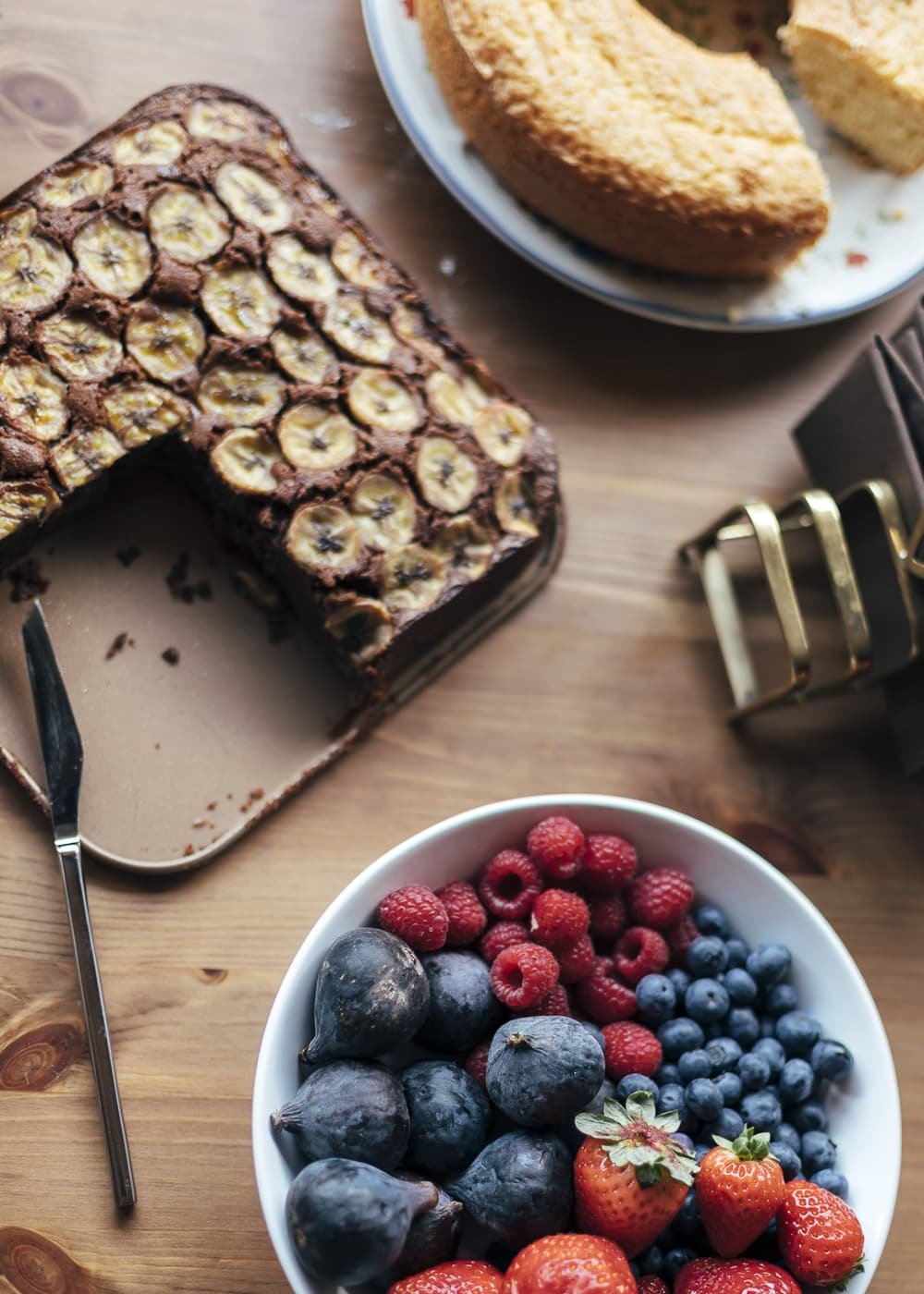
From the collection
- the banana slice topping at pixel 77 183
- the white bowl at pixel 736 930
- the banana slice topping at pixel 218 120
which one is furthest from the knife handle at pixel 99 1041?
the banana slice topping at pixel 218 120

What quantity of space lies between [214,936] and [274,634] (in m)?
0.43

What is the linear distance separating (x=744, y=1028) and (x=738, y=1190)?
23 cm

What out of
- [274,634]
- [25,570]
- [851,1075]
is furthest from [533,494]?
[851,1075]

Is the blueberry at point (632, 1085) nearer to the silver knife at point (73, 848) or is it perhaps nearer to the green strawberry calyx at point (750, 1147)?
the green strawberry calyx at point (750, 1147)

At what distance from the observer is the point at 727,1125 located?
132 centimetres

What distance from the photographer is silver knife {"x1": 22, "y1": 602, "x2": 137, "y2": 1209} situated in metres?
1.42

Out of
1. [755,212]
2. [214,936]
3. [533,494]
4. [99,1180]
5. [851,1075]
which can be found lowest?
[99,1180]

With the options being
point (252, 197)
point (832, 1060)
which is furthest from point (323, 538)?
point (832, 1060)

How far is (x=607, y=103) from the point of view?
169 cm

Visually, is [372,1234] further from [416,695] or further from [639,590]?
[639,590]

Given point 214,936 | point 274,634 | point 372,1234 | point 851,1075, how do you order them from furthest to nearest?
point 274,634 → point 214,936 → point 851,1075 → point 372,1234

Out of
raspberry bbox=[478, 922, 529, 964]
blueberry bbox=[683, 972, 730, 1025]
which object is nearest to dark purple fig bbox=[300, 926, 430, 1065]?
raspberry bbox=[478, 922, 529, 964]

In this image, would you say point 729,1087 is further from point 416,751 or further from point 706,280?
point 706,280

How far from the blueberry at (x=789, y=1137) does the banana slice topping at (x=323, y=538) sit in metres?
0.90
